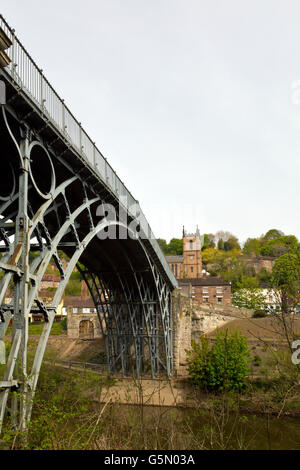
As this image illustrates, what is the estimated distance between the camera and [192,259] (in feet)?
260

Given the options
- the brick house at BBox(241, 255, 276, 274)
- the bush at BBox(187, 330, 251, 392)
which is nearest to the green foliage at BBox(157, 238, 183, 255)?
the brick house at BBox(241, 255, 276, 274)

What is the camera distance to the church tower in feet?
258

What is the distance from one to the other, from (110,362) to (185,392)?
6107 millimetres

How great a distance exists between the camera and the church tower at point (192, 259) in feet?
258

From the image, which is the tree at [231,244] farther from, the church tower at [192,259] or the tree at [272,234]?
the church tower at [192,259]

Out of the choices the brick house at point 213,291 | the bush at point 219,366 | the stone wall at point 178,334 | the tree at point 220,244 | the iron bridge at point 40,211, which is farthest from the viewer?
the tree at point 220,244

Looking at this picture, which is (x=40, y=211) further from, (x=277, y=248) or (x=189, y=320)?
(x=277, y=248)

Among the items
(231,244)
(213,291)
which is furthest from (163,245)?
(213,291)

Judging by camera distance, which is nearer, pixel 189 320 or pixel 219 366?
pixel 219 366

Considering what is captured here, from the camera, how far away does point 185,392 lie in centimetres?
2816

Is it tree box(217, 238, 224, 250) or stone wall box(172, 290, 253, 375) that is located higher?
tree box(217, 238, 224, 250)

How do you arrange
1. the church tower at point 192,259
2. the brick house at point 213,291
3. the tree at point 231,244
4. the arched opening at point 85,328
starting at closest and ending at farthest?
the arched opening at point 85,328 → the brick house at point 213,291 → the church tower at point 192,259 → the tree at point 231,244

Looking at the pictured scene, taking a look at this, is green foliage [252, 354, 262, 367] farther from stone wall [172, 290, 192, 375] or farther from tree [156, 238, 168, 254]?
tree [156, 238, 168, 254]

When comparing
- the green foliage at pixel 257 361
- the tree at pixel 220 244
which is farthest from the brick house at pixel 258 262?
the green foliage at pixel 257 361
